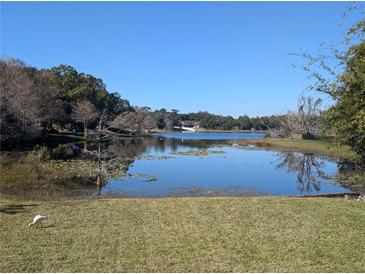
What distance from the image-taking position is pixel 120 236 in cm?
770

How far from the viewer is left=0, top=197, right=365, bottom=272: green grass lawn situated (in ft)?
20.2

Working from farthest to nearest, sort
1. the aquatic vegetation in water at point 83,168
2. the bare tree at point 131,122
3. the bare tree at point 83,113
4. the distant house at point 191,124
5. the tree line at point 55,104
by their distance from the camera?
the distant house at point 191,124 < the bare tree at point 131,122 < the bare tree at point 83,113 < the tree line at point 55,104 < the aquatic vegetation in water at point 83,168

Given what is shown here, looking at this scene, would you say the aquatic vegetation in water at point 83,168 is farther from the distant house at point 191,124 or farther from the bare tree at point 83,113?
the distant house at point 191,124

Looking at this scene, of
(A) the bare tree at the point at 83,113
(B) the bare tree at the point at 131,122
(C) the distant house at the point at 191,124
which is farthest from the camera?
(C) the distant house at the point at 191,124

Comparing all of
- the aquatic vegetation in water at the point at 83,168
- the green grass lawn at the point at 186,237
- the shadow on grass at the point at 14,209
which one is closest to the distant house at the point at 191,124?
the aquatic vegetation in water at the point at 83,168

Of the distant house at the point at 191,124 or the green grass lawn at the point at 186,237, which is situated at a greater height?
the distant house at the point at 191,124

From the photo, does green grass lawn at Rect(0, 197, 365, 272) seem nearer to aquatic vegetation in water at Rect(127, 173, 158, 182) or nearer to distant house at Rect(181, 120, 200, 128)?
aquatic vegetation in water at Rect(127, 173, 158, 182)

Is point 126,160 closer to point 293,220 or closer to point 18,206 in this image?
point 18,206

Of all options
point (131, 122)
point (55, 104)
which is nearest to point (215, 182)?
point (55, 104)

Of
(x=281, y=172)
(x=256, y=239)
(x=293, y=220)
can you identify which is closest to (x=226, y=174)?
(x=281, y=172)

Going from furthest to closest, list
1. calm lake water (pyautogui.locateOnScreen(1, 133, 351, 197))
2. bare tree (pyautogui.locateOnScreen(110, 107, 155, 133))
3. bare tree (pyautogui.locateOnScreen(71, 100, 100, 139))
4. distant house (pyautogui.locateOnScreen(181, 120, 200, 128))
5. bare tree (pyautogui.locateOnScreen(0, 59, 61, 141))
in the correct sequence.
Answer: distant house (pyautogui.locateOnScreen(181, 120, 200, 128))
bare tree (pyautogui.locateOnScreen(110, 107, 155, 133))
bare tree (pyautogui.locateOnScreen(71, 100, 100, 139))
bare tree (pyautogui.locateOnScreen(0, 59, 61, 141))
calm lake water (pyautogui.locateOnScreen(1, 133, 351, 197))

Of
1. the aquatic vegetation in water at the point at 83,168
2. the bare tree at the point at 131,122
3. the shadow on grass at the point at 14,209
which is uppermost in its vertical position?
the bare tree at the point at 131,122

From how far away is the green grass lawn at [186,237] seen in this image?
615 centimetres

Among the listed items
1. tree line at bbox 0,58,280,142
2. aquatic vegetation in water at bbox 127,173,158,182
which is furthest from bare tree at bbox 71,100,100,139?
aquatic vegetation in water at bbox 127,173,158,182
